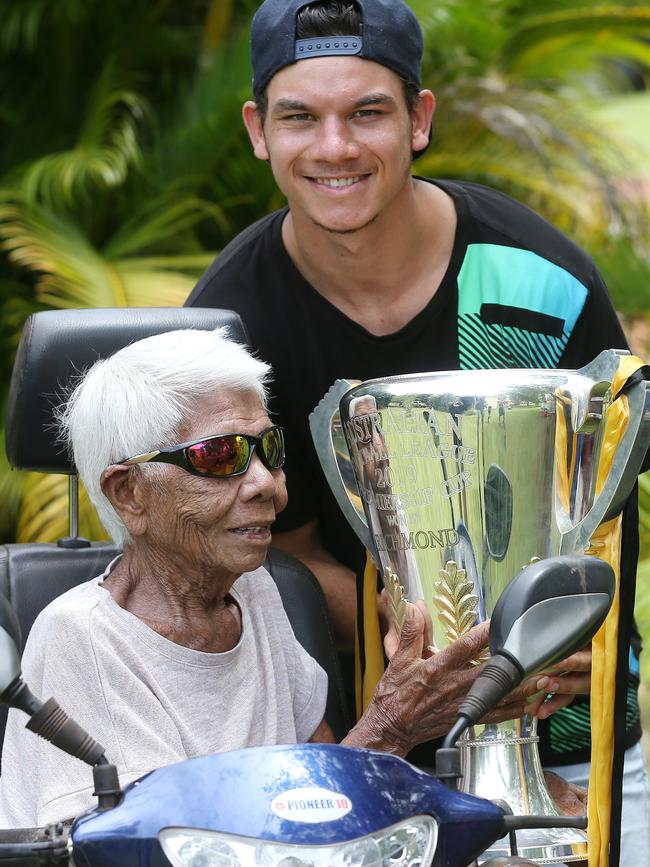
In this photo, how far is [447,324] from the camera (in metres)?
2.54

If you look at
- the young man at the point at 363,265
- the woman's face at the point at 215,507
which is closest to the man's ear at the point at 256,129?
the young man at the point at 363,265

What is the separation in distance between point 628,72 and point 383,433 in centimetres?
997

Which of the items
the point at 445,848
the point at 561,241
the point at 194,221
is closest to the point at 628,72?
the point at 194,221

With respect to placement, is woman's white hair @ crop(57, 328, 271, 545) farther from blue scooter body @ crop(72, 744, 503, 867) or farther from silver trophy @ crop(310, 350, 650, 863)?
blue scooter body @ crop(72, 744, 503, 867)

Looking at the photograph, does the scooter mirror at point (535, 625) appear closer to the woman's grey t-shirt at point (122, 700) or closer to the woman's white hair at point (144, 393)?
the woman's grey t-shirt at point (122, 700)

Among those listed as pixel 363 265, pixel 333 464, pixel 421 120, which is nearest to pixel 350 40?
pixel 421 120

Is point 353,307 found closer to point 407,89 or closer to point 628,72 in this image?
point 407,89

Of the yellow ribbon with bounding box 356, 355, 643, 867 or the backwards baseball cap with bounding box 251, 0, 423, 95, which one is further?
the backwards baseball cap with bounding box 251, 0, 423, 95

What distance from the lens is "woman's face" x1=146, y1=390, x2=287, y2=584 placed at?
82.1 inches

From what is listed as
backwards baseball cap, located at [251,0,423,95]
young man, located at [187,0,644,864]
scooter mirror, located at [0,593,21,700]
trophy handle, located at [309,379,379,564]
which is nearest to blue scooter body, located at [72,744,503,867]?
scooter mirror, located at [0,593,21,700]

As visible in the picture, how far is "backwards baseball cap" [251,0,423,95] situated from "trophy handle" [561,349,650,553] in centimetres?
79

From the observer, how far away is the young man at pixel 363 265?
246 centimetres

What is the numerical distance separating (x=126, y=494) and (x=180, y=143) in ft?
13.2

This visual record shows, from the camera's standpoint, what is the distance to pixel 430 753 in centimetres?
253
